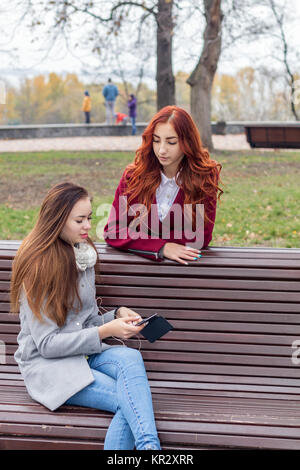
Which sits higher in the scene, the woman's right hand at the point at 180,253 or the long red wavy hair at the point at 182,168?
the long red wavy hair at the point at 182,168

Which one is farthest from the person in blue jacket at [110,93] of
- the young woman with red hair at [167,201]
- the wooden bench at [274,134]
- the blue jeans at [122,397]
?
the blue jeans at [122,397]

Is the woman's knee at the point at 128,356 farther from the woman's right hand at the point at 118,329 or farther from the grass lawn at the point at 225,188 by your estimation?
the grass lawn at the point at 225,188

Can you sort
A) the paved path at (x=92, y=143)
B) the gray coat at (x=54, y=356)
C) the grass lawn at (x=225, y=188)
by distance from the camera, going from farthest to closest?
the paved path at (x=92, y=143)
the grass lawn at (x=225, y=188)
the gray coat at (x=54, y=356)

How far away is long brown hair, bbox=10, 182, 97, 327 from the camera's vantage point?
8.96ft

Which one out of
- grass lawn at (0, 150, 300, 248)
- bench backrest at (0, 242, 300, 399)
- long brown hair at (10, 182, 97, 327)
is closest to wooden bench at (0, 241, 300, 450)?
bench backrest at (0, 242, 300, 399)

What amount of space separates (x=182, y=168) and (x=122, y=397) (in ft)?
4.18

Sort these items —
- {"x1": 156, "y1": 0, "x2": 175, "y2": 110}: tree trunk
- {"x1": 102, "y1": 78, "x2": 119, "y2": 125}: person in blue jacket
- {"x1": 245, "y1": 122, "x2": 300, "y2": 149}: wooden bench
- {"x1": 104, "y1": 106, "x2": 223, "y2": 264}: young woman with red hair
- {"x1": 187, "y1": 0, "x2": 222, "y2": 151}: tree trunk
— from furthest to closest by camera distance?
1. {"x1": 102, "y1": 78, "x2": 119, "y2": 125}: person in blue jacket
2. {"x1": 156, "y1": 0, "x2": 175, "y2": 110}: tree trunk
3. {"x1": 245, "y1": 122, "x2": 300, "y2": 149}: wooden bench
4. {"x1": 187, "y1": 0, "x2": 222, "y2": 151}: tree trunk
5. {"x1": 104, "y1": 106, "x2": 223, "y2": 264}: young woman with red hair

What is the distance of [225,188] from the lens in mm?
8656

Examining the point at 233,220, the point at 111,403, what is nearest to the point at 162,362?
the point at 111,403

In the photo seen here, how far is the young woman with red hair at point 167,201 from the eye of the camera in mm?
3193

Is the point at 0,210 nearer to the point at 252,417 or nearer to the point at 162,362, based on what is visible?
the point at 162,362

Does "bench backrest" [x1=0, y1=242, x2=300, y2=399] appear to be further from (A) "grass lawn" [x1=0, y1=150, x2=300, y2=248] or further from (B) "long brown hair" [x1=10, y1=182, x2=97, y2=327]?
(A) "grass lawn" [x1=0, y1=150, x2=300, y2=248]

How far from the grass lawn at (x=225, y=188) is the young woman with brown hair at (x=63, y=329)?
3298 mm

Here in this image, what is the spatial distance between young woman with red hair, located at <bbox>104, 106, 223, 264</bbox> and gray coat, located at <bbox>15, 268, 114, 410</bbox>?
0.67m
